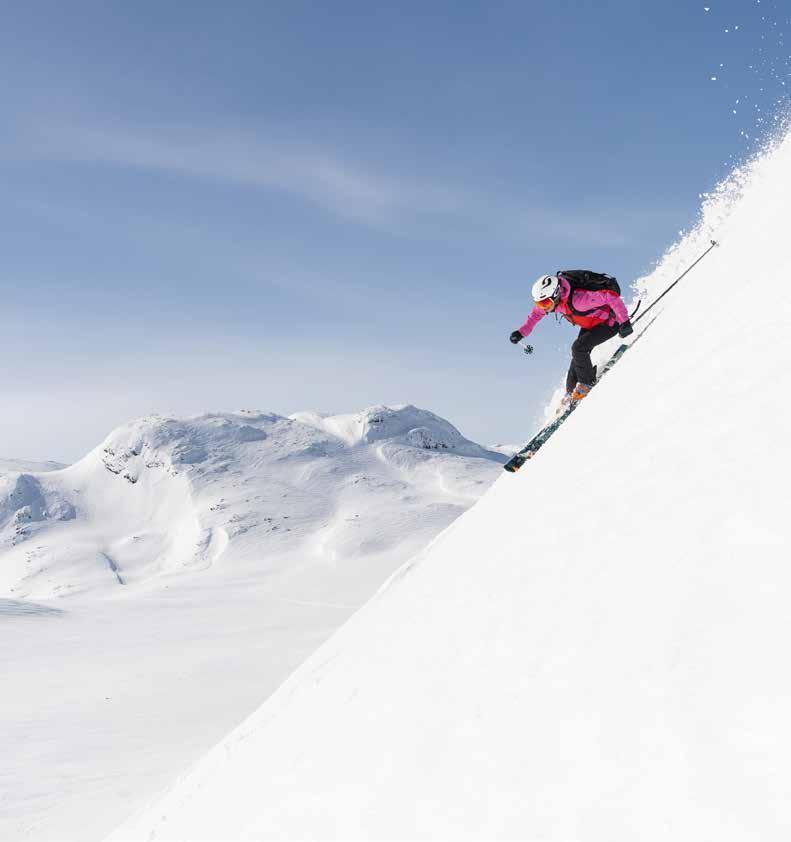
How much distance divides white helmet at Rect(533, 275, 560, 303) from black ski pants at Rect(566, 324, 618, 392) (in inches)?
31.6

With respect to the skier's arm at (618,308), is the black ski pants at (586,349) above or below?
below

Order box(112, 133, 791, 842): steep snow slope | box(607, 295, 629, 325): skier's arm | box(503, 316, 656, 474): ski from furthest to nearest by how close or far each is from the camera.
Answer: box(607, 295, 629, 325): skier's arm < box(503, 316, 656, 474): ski < box(112, 133, 791, 842): steep snow slope

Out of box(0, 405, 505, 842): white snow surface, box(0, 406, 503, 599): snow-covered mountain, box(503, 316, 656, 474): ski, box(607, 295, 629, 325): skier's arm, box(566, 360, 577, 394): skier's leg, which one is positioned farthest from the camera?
box(0, 406, 503, 599): snow-covered mountain

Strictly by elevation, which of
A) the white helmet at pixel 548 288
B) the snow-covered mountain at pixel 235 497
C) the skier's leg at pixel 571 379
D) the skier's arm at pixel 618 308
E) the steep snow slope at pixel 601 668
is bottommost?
the steep snow slope at pixel 601 668

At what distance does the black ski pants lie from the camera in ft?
34.6

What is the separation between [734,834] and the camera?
1837 mm

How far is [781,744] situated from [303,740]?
11.5ft

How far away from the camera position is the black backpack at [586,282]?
10.7 meters

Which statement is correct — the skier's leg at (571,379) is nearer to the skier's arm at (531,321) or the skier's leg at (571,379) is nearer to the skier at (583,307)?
the skier at (583,307)

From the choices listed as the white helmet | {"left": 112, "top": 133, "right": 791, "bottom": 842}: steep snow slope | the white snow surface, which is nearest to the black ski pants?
the white helmet

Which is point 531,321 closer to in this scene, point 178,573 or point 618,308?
point 618,308

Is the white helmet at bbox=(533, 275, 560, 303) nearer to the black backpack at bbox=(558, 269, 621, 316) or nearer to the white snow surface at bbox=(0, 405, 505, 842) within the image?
the black backpack at bbox=(558, 269, 621, 316)

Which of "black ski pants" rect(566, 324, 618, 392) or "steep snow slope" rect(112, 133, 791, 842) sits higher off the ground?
"black ski pants" rect(566, 324, 618, 392)

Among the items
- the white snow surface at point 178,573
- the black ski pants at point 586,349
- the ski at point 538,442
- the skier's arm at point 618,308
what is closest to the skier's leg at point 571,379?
the black ski pants at point 586,349
